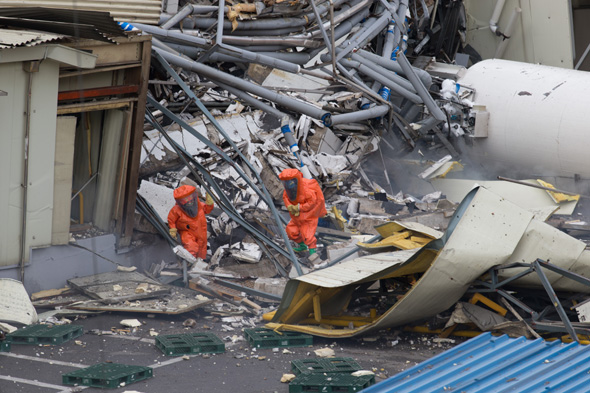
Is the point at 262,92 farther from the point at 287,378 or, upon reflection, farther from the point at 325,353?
the point at 287,378

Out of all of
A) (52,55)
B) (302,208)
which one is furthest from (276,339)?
(52,55)

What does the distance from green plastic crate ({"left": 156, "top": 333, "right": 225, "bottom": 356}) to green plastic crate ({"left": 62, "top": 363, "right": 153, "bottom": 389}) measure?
0.64 m

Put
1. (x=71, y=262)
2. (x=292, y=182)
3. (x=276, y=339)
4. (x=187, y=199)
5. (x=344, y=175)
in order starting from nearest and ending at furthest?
1. (x=276, y=339)
2. (x=71, y=262)
3. (x=187, y=199)
4. (x=292, y=182)
5. (x=344, y=175)

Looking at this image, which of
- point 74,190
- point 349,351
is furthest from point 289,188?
point 349,351

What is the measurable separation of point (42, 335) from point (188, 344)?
4.53ft

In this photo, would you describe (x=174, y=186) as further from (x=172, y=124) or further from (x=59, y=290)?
(x=59, y=290)

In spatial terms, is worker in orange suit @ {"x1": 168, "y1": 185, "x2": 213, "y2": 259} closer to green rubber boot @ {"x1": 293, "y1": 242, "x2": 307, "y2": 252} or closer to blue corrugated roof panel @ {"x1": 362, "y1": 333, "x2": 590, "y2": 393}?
green rubber boot @ {"x1": 293, "y1": 242, "x2": 307, "y2": 252}

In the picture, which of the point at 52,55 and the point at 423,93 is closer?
the point at 52,55

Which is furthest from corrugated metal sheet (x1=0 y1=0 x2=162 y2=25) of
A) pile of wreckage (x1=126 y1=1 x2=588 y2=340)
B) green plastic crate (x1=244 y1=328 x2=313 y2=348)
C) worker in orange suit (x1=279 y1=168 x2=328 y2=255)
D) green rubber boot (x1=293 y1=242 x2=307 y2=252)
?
green plastic crate (x1=244 y1=328 x2=313 y2=348)

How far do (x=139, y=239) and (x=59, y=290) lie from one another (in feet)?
Answer: 5.39

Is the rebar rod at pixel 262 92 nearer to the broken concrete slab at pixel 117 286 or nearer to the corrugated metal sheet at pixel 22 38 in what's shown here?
the corrugated metal sheet at pixel 22 38

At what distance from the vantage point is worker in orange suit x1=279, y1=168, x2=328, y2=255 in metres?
10.3

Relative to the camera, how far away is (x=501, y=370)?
5.84 meters

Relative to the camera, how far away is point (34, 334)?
23.5ft
